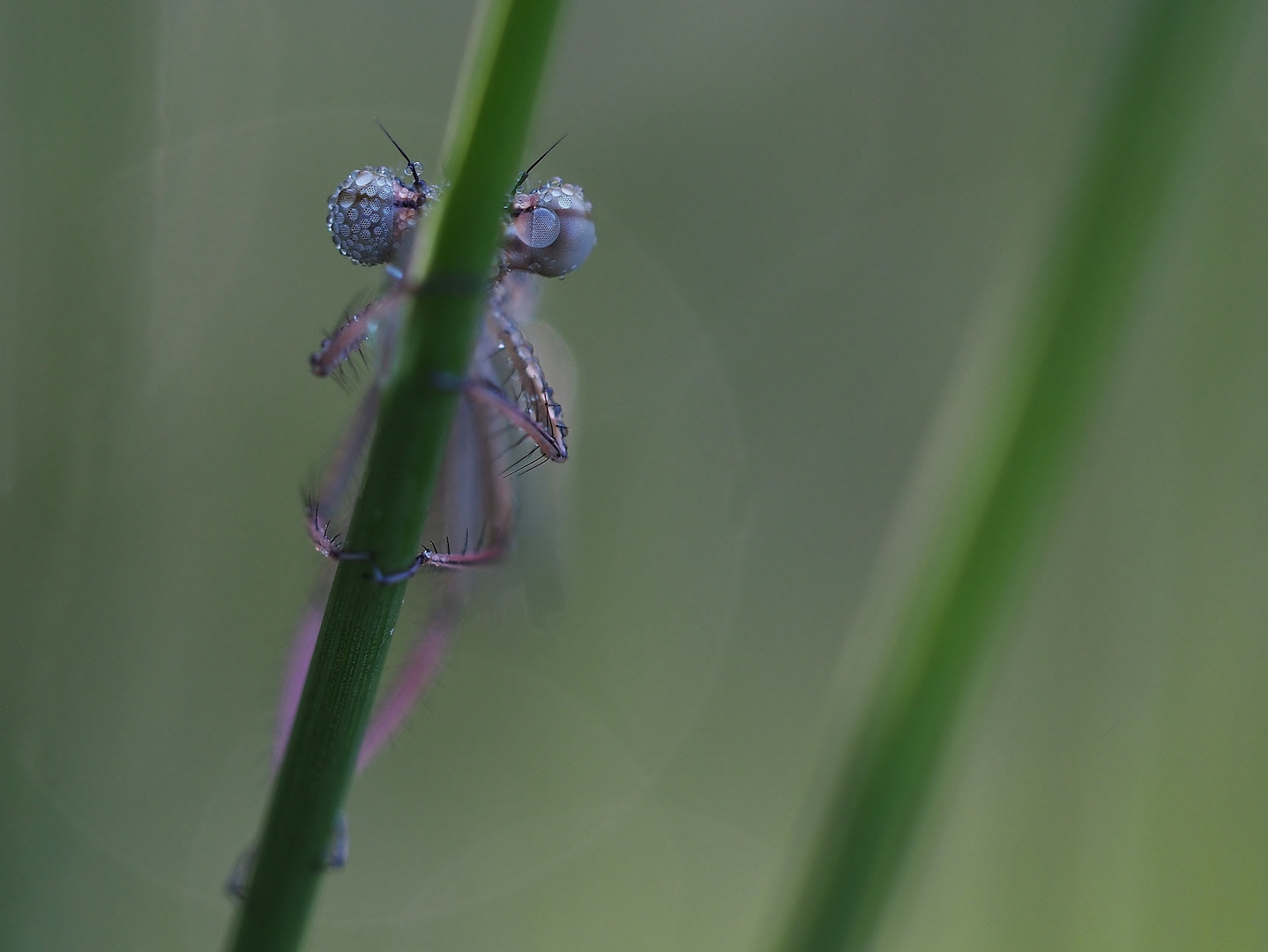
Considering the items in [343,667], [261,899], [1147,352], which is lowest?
[261,899]

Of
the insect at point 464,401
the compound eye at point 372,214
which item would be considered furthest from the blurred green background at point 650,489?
the compound eye at point 372,214

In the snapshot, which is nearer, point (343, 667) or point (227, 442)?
point (343, 667)

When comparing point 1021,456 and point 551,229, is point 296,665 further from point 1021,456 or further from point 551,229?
point 1021,456

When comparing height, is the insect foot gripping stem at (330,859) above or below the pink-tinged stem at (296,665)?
below

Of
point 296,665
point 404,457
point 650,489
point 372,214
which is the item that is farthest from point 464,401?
point 650,489

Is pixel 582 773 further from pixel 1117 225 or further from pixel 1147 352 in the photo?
pixel 1117 225

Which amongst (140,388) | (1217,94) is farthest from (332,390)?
(1217,94)

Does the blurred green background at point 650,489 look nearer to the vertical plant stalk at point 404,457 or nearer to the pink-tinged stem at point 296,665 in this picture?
the pink-tinged stem at point 296,665
